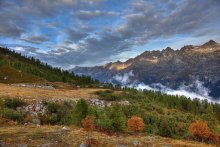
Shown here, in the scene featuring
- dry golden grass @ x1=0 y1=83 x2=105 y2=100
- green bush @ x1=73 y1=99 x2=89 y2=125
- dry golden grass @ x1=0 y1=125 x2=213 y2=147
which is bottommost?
dry golden grass @ x1=0 y1=125 x2=213 y2=147

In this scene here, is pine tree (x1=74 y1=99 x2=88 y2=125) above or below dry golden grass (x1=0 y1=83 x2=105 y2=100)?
below

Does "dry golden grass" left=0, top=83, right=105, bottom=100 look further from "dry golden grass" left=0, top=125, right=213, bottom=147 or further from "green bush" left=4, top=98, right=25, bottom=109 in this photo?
"dry golden grass" left=0, top=125, right=213, bottom=147

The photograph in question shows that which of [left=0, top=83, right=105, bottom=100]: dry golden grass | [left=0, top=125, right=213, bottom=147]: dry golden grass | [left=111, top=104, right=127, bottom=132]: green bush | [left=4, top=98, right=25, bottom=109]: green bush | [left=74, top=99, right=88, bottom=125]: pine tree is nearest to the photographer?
[left=0, top=125, right=213, bottom=147]: dry golden grass

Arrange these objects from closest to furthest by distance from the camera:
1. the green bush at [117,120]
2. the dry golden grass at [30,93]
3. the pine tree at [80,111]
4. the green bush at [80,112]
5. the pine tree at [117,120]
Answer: the green bush at [117,120] → the pine tree at [117,120] → the green bush at [80,112] → the pine tree at [80,111] → the dry golden grass at [30,93]

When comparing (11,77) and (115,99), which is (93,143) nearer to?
(115,99)

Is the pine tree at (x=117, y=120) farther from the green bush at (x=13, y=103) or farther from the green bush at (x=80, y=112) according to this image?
the green bush at (x=13, y=103)

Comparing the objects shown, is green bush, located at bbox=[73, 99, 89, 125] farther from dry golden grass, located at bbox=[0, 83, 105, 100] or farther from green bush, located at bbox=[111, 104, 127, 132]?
dry golden grass, located at bbox=[0, 83, 105, 100]

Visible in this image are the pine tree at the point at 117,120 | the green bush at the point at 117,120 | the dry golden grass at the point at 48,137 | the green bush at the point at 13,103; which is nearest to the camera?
the dry golden grass at the point at 48,137

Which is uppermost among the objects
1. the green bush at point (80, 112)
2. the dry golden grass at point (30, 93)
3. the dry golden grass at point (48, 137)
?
the dry golden grass at point (30, 93)

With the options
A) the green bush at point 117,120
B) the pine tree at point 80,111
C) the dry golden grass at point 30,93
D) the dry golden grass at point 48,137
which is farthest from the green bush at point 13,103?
the dry golden grass at point 48,137

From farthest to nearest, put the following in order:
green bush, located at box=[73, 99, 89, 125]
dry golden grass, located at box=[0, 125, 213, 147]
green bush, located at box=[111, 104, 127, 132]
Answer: green bush, located at box=[73, 99, 89, 125], green bush, located at box=[111, 104, 127, 132], dry golden grass, located at box=[0, 125, 213, 147]

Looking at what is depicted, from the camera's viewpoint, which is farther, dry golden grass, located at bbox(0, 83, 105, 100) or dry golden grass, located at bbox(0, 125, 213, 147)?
dry golden grass, located at bbox(0, 83, 105, 100)

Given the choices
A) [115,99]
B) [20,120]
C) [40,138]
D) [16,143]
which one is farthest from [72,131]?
[115,99]

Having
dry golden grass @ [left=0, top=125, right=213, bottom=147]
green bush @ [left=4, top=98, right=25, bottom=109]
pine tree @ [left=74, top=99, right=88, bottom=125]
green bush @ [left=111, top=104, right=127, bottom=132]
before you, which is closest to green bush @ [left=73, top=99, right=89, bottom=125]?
pine tree @ [left=74, top=99, right=88, bottom=125]
